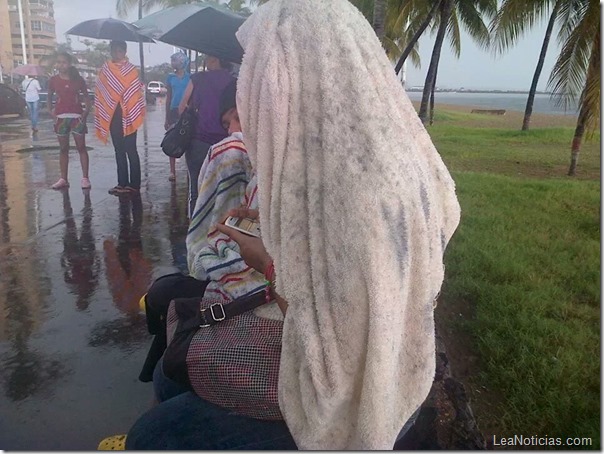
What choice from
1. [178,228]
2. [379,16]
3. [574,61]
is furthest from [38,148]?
[574,61]

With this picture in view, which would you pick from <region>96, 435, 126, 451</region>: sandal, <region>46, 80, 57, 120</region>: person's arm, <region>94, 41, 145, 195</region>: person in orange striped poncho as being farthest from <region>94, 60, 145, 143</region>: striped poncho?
<region>96, 435, 126, 451</region>: sandal

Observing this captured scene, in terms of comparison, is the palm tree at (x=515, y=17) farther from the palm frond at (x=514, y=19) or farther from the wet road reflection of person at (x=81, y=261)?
the wet road reflection of person at (x=81, y=261)

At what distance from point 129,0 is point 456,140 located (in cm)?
908

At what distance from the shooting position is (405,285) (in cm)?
105

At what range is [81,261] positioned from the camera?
15.2 feet

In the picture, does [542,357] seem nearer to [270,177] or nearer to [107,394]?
[107,394]

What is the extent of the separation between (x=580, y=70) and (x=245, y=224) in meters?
9.80

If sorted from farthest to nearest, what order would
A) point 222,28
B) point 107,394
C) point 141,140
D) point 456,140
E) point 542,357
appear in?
point 456,140 < point 141,140 < point 222,28 < point 542,357 < point 107,394

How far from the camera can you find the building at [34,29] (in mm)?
4930

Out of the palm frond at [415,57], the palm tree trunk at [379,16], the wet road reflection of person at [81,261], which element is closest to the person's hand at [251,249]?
the wet road reflection of person at [81,261]

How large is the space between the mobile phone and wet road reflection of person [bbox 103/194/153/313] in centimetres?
246

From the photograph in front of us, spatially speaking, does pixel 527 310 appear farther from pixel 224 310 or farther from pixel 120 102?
pixel 120 102

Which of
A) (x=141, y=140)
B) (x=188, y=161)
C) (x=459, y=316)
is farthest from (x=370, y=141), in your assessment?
(x=141, y=140)

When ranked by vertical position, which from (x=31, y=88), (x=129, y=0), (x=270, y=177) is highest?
(x=129, y=0)
